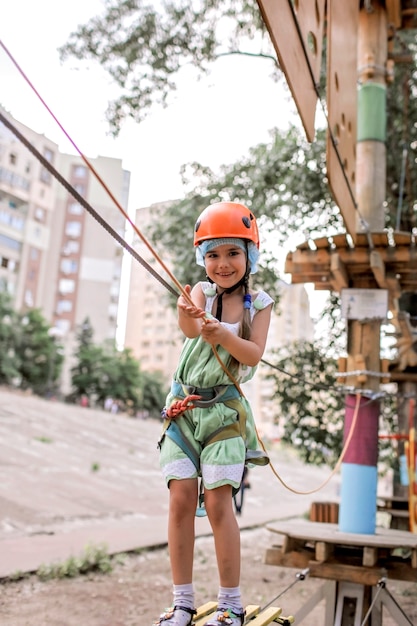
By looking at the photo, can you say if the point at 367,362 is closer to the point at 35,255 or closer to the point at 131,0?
the point at 131,0

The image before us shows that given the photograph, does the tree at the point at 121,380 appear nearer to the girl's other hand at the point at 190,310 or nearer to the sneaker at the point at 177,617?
the sneaker at the point at 177,617

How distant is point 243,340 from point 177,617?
911 millimetres

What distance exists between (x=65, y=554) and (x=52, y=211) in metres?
59.5

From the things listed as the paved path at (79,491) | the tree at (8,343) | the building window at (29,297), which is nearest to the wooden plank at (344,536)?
the paved path at (79,491)

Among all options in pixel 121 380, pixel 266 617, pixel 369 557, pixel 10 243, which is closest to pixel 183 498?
pixel 266 617

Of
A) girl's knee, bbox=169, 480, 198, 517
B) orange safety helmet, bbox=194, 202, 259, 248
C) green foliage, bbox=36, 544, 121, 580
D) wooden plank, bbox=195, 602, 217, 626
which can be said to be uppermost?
orange safety helmet, bbox=194, 202, 259, 248

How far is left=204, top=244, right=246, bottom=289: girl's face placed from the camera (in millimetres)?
2424

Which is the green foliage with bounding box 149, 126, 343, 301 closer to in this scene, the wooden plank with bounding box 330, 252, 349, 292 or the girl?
the wooden plank with bounding box 330, 252, 349, 292

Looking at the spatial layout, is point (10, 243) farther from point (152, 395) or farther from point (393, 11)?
point (393, 11)

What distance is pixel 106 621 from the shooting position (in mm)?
5445

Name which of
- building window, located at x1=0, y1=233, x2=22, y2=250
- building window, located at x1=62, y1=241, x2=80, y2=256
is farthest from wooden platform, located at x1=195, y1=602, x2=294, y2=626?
building window, located at x1=62, y1=241, x2=80, y2=256

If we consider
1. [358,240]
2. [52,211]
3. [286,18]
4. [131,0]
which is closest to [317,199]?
[131,0]

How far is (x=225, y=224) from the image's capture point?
7.88ft

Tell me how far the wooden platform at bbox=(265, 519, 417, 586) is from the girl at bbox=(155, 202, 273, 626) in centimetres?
224
